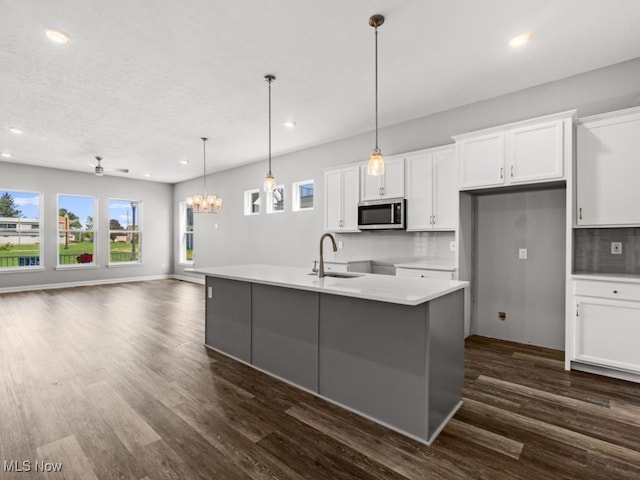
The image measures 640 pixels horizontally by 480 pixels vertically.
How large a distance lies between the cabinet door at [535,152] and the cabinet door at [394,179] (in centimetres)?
133

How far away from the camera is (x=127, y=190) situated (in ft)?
30.2

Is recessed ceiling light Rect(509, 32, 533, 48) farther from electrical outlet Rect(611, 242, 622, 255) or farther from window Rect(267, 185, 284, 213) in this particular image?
window Rect(267, 185, 284, 213)

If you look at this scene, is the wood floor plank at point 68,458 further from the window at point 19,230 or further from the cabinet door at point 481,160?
the window at point 19,230

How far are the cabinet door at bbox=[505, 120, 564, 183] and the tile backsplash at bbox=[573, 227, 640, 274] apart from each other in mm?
752

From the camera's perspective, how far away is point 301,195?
254 inches

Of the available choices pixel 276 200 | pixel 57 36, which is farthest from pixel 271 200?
pixel 57 36

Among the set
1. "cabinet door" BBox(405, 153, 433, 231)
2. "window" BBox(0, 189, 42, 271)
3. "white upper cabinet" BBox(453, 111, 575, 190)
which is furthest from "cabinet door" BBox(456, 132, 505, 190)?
"window" BBox(0, 189, 42, 271)

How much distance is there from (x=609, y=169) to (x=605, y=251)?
0.84 meters

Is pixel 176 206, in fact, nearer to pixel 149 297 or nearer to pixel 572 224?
pixel 149 297

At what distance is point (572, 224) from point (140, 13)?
4180mm

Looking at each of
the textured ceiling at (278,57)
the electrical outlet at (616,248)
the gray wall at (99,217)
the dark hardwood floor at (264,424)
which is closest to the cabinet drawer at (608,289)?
the electrical outlet at (616,248)

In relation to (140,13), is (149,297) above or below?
below

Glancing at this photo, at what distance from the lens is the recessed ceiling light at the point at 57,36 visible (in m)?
2.67

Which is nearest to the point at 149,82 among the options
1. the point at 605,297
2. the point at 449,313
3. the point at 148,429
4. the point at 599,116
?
the point at 148,429
